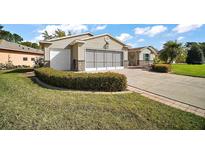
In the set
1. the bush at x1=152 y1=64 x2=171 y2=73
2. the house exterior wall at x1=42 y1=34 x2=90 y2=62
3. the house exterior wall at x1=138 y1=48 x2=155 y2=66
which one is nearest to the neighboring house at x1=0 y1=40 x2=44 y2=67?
the house exterior wall at x1=42 y1=34 x2=90 y2=62

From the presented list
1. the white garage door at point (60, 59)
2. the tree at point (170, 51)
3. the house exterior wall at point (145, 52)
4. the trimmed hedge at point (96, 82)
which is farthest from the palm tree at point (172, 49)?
the trimmed hedge at point (96, 82)

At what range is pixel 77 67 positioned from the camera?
18.7 m

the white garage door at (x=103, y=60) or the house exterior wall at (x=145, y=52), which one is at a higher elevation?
the house exterior wall at (x=145, y=52)

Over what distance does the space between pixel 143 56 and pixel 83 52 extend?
1170 cm

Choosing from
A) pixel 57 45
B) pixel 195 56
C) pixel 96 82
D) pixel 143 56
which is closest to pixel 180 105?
pixel 96 82

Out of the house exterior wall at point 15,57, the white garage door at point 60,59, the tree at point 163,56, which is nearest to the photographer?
the white garage door at point 60,59

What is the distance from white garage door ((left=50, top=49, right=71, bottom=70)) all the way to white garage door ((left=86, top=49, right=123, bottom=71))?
2.37 meters

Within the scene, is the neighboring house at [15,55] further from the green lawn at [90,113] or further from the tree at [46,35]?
the green lawn at [90,113]

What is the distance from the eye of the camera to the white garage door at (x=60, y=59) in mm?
19172

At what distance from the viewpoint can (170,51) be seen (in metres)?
27.7

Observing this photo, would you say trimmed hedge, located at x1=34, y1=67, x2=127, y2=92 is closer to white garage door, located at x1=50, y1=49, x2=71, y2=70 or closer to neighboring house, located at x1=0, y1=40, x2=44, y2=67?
white garage door, located at x1=50, y1=49, x2=71, y2=70

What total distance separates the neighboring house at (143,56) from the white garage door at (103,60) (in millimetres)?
5802
